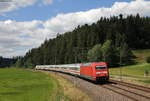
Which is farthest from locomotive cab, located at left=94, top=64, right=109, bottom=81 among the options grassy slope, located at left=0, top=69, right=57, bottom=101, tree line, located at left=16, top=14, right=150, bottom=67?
tree line, located at left=16, top=14, right=150, bottom=67

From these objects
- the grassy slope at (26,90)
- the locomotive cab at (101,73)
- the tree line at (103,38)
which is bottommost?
the grassy slope at (26,90)

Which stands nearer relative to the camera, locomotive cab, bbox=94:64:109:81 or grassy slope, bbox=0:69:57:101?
grassy slope, bbox=0:69:57:101

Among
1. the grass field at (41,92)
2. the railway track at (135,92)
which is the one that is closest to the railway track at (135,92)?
the railway track at (135,92)

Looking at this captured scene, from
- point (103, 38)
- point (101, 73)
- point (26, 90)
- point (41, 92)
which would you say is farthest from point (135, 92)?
point (103, 38)

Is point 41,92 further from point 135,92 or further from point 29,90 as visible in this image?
point 135,92

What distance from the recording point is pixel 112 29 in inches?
6230

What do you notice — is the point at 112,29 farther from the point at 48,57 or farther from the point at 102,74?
the point at 102,74

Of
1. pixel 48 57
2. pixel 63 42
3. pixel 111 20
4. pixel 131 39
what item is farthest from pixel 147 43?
pixel 48 57

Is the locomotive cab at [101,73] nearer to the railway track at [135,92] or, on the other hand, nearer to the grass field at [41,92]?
the grass field at [41,92]

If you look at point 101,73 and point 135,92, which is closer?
point 135,92

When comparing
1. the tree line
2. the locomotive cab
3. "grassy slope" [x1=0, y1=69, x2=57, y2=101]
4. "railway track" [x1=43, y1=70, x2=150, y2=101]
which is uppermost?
the tree line

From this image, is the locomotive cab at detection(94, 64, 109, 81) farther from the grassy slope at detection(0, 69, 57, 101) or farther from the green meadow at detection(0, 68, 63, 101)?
the grassy slope at detection(0, 69, 57, 101)

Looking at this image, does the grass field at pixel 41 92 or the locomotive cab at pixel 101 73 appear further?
the locomotive cab at pixel 101 73

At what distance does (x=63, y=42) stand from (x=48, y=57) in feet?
69.4
